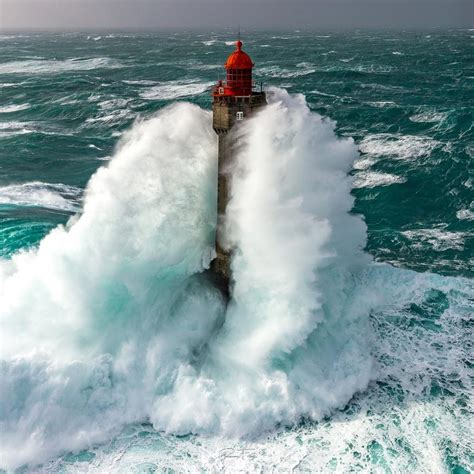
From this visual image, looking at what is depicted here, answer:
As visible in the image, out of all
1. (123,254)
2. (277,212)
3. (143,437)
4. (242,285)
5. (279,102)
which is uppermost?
(279,102)

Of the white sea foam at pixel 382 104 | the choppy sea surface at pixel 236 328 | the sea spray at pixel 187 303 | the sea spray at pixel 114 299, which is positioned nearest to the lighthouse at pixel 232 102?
the sea spray at pixel 187 303

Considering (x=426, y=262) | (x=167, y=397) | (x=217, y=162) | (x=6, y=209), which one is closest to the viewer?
(x=167, y=397)

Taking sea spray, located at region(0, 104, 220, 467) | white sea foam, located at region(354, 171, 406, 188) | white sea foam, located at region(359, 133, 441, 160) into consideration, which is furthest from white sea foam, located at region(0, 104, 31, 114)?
sea spray, located at region(0, 104, 220, 467)

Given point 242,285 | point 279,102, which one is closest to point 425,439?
point 242,285

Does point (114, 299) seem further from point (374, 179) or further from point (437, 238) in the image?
point (374, 179)

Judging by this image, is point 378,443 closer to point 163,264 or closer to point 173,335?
point 173,335

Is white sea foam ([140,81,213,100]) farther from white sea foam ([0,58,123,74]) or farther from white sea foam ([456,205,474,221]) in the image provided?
white sea foam ([456,205,474,221])

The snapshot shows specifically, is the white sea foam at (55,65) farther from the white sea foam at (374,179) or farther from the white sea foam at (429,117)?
the white sea foam at (374,179)
